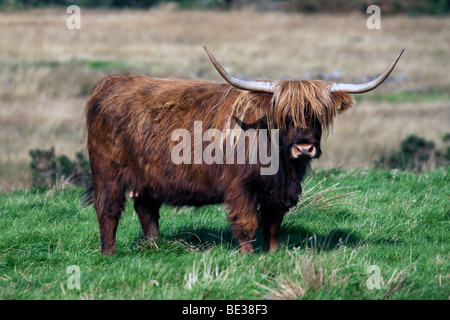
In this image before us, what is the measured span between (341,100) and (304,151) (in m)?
0.70

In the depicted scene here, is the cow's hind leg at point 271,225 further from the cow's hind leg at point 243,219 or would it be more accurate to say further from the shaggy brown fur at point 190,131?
the cow's hind leg at point 243,219

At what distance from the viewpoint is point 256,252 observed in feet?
18.7

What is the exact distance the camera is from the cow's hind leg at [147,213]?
6.02m

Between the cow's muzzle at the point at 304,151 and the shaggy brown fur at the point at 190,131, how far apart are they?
0.05 metres

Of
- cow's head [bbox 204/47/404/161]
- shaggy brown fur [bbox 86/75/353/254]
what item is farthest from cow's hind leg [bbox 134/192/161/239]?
cow's head [bbox 204/47/404/161]

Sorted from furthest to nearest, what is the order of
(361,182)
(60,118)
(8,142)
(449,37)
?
(449,37) → (60,118) → (8,142) → (361,182)

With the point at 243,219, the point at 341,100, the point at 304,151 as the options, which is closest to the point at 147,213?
the point at 243,219

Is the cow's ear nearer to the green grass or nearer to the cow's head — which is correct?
the cow's head

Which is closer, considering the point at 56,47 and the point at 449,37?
the point at 56,47

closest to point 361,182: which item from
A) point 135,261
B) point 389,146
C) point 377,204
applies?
point 377,204

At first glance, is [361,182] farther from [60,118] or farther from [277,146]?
[60,118]

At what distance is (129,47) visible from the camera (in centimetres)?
2334

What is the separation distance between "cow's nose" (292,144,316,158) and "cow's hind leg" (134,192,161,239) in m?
1.62
